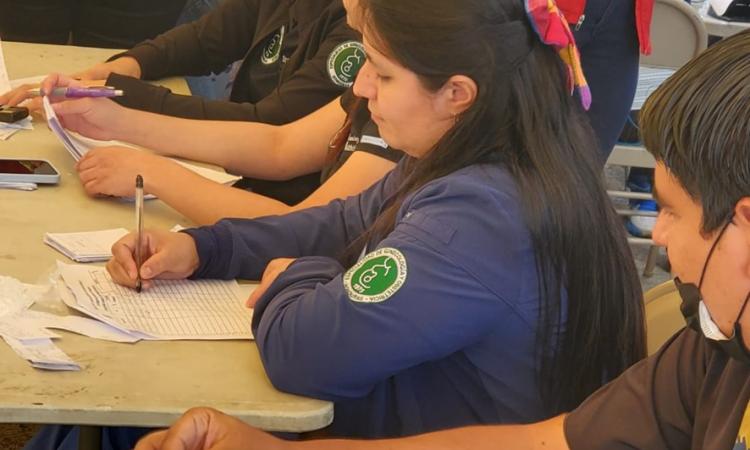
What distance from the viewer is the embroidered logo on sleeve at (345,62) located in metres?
2.07

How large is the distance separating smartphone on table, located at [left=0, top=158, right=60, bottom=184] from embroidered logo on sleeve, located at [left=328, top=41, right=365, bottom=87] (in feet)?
1.73

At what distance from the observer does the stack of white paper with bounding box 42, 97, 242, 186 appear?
1.99 meters

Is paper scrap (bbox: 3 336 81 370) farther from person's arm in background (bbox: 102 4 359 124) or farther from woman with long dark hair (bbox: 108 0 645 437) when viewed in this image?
person's arm in background (bbox: 102 4 359 124)

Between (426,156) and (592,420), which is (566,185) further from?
(592,420)

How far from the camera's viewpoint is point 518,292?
4.47 feet

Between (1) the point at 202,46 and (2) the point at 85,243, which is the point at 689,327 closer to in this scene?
(2) the point at 85,243

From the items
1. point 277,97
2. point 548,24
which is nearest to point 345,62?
point 277,97

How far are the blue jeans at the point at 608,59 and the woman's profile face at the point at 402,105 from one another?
2.29ft

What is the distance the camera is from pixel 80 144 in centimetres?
203

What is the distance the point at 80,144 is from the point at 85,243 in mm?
418

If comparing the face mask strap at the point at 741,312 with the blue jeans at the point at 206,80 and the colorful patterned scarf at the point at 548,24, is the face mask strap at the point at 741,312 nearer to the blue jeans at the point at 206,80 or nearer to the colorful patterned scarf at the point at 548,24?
the colorful patterned scarf at the point at 548,24

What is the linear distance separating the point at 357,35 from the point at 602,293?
0.80 m

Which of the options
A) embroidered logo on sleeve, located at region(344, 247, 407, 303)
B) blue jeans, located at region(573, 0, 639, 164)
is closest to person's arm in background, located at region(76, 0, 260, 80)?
blue jeans, located at region(573, 0, 639, 164)

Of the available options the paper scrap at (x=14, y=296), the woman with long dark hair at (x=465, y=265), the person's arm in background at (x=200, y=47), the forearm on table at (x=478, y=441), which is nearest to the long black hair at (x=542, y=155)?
the woman with long dark hair at (x=465, y=265)
